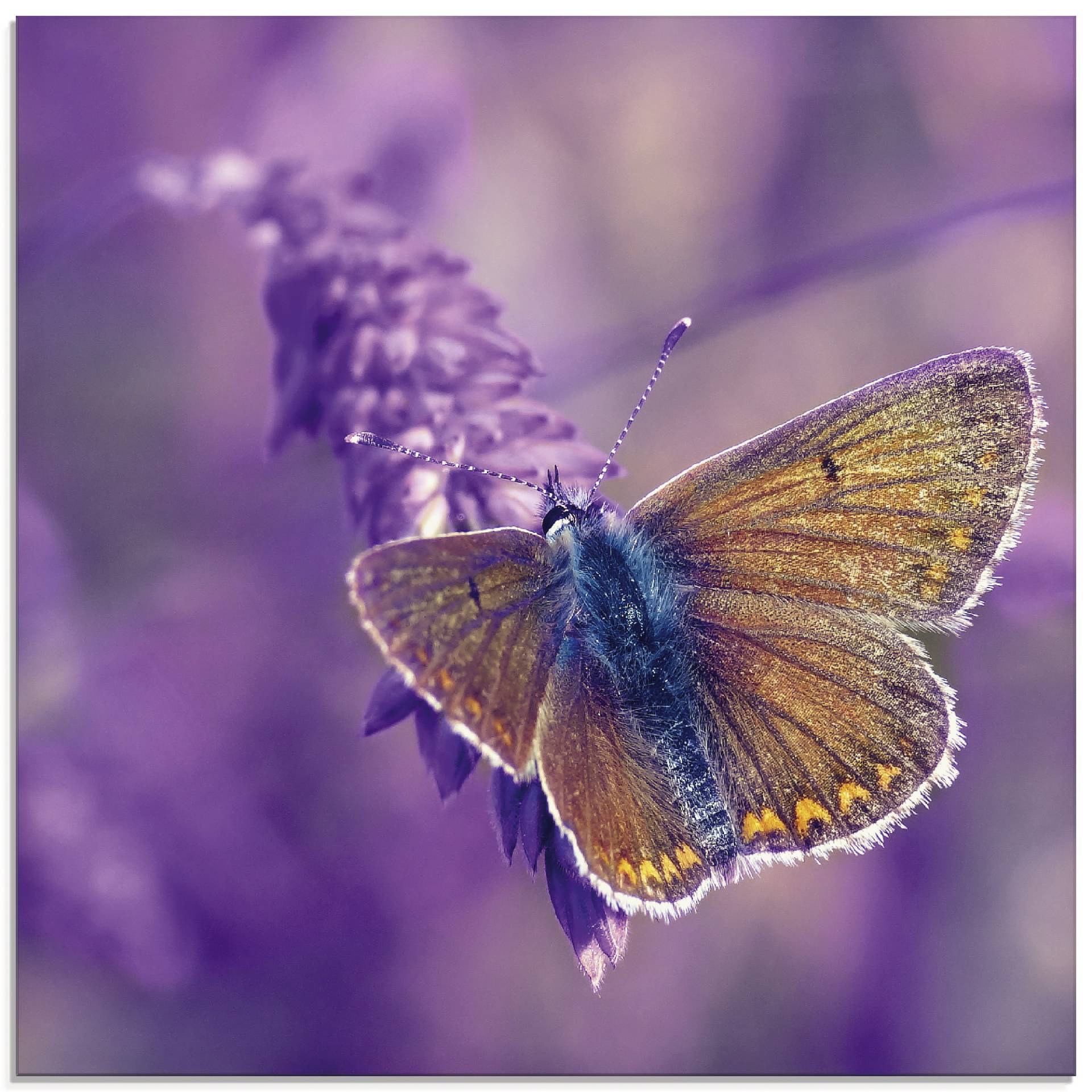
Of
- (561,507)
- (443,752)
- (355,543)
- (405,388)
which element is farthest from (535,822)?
(355,543)

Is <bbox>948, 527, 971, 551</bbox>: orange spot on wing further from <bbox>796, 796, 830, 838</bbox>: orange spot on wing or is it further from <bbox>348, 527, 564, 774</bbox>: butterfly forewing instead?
<bbox>348, 527, 564, 774</bbox>: butterfly forewing

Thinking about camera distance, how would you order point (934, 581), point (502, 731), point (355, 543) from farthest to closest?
1. point (355, 543)
2. point (934, 581)
3. point (502, 731)

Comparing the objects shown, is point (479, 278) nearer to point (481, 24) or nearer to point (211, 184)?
point (481, 24)

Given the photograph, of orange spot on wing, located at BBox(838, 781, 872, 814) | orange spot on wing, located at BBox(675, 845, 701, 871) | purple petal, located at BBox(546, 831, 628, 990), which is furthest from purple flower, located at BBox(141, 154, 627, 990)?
orange spot on wing, located at BBox(838, 781, 872, 814)

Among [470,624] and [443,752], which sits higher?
[470,624]

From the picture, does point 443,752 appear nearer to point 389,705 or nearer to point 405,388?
point 389,705

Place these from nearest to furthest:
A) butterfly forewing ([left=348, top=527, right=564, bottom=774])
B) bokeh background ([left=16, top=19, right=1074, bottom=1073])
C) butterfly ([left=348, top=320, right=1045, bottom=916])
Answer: butterfly forewing ([left=348, top=527, right=564, bottom=774])
butterfly ([left=348, top=320, right=1045, bottom=916])
bokeh background ([left=16, top=19, right=1074, bottom=1073])

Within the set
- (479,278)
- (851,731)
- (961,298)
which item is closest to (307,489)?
(479,278)
